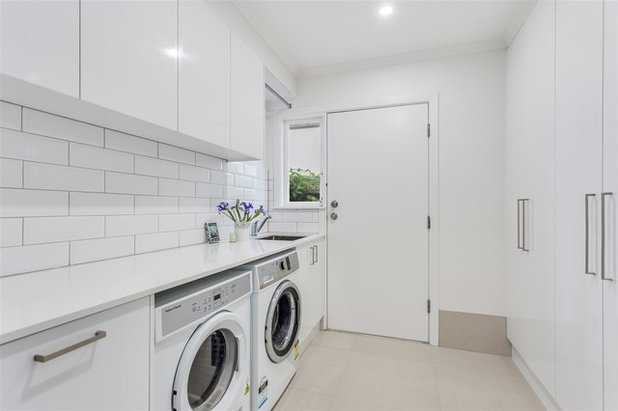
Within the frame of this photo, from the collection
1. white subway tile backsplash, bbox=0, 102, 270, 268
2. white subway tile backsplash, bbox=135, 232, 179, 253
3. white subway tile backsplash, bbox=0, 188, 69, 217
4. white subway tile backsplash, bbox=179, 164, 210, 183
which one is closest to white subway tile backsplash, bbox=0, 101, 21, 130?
white subway tile backsplash, bbox=0, 102, 270, 268

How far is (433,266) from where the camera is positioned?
235 centimetres

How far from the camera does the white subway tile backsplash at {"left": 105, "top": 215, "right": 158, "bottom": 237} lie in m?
1.31

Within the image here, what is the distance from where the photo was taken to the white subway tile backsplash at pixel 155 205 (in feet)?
4.79

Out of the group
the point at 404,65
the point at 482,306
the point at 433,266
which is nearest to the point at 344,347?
the point at 433,266

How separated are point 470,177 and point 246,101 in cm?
185

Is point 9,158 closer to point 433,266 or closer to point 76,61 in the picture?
point 76,61

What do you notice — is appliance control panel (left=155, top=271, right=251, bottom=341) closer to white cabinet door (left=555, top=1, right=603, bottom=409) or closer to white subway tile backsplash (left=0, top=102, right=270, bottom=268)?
white subway tile backsplash (left=0, top=102, right=270, bottom=268)

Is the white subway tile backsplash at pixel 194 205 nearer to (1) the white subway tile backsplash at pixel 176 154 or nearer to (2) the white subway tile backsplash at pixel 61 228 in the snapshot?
(1) the white subway tile backsplash at pixel 176 154

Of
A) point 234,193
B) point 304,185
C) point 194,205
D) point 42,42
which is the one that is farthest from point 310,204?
point 42,42

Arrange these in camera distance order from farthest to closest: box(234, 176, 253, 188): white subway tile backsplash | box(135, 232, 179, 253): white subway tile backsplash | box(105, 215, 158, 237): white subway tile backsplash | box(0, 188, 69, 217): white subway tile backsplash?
box(234, 176, 253, 188): white subway tile backsplash, box(135, 232, 179, 253): white subway tile backsplash, box(105, 215, 158, 237): white subway tile backsplash, box(0, 188, 69, 217): white subway tile backsplash

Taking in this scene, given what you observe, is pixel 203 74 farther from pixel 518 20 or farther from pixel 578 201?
pixel 518 20

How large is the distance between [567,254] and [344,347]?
1665 mm

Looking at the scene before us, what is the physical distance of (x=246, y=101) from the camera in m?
1.86

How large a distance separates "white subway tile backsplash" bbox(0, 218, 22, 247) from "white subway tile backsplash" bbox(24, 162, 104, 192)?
5.4 inches
